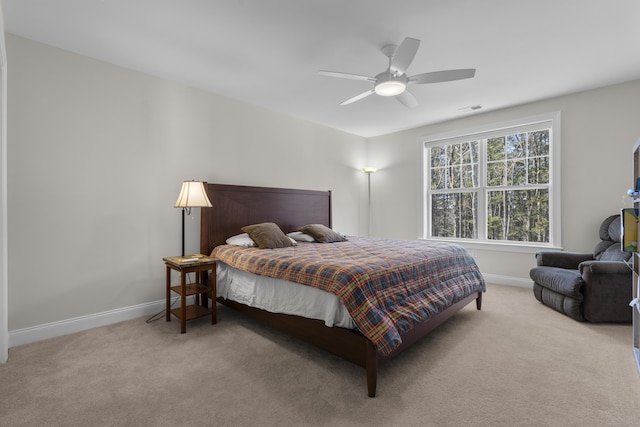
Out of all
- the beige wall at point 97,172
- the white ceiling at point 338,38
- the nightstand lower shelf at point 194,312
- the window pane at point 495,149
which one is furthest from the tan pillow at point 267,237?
the window pane at point 495,149

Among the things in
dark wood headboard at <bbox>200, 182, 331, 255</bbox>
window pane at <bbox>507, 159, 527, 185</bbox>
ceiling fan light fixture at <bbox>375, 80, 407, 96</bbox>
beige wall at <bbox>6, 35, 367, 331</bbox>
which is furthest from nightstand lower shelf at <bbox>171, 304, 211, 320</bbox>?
window pane at <bbox>507, 159, 527, 185</bbox>

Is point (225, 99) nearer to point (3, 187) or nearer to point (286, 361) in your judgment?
point (3, 187)

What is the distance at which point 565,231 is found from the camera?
3.84 meters

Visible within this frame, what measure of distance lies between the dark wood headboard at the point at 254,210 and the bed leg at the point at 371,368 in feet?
7.73

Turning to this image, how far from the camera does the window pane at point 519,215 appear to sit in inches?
163

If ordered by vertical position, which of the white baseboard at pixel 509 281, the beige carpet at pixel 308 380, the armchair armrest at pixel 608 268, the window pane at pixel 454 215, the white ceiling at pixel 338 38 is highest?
the white ceiling at pixel 338 38

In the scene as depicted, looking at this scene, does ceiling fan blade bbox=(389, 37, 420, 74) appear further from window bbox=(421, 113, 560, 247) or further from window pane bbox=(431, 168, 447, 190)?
window pane bbox=(431, 168, 447, 190)

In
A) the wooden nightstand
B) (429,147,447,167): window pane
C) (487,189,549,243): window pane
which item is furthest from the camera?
(429,147,447,167): window pane

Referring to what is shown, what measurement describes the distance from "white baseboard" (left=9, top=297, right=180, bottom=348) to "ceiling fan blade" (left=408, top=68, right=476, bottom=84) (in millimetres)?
3328

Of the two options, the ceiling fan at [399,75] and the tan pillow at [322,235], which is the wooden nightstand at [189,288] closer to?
the tan pillow at [322,235]

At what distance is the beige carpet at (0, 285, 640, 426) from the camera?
158 cm

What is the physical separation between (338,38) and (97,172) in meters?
2.56

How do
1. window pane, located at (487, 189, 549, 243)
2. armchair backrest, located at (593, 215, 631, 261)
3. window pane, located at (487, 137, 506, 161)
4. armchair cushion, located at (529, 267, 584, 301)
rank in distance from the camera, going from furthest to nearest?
window pane, located at (487, 137, 506, 161) < window pane, located at (487, 189, 549, 243) < armchair backrest, located at (593, 215, 631, 261) < armchair cushion, located at (529, 267, 584, 301)

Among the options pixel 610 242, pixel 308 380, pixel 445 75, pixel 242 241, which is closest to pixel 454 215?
pixel 610 242
